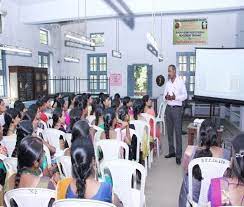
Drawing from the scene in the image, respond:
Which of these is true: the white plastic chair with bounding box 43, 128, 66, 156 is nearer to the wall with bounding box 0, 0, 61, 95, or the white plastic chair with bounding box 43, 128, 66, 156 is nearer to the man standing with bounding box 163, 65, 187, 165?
the man standing with bounding box 163, 65, 187, 165

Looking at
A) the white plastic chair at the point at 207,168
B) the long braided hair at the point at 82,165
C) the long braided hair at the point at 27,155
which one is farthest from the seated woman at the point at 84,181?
the white plastic chair at the point at 207,168

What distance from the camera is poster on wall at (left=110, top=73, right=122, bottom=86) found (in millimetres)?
12148

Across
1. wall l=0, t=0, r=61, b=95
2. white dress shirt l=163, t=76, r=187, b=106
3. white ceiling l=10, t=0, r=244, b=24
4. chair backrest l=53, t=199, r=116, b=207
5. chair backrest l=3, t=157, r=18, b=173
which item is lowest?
chair backrest l=3, t=157, r=18, b=173

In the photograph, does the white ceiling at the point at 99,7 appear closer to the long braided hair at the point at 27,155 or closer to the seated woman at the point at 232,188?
the seated woman at the point at 232,188

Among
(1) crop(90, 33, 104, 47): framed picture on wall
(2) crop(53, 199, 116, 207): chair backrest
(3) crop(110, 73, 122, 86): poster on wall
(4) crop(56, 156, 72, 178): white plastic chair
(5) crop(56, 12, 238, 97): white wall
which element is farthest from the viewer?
(1) crop(90, 33, 104, 47): framed picture on wall

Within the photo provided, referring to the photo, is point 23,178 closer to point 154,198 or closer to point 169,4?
point 154,198

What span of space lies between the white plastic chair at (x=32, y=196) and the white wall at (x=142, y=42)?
10048mm

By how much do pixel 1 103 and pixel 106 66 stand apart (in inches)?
296

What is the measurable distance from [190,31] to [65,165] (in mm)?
9527

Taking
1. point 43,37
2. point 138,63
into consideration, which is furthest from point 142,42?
point 43,37

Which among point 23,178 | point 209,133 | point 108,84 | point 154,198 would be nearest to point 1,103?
point 154,198

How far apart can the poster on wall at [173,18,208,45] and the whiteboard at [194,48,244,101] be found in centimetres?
441

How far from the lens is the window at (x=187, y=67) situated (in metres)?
11.3

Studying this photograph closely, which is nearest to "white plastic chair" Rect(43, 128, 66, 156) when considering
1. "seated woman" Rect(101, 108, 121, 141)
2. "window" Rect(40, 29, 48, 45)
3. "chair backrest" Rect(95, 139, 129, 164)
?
"seated woman" Rect(101, 108, 121, 141)
